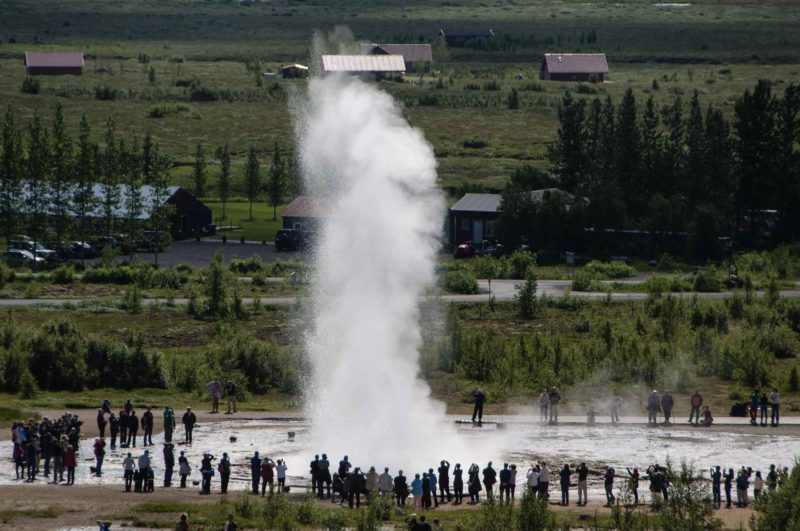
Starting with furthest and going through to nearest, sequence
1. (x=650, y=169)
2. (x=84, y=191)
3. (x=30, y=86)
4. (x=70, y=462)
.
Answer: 1. (x=30, y=86)
2. (x=650, y=169)
3. (x=84, y=191)
4. (x=70, y=462)

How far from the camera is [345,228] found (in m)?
48.4

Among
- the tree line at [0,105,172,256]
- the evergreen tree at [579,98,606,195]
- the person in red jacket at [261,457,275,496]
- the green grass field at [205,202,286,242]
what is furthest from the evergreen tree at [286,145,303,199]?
the person in red jacket at [261,457,275,496]

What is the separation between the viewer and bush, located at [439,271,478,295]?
78312mm

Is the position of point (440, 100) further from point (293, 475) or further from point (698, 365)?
point (293, 475)

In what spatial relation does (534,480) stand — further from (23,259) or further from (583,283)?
(23,259)

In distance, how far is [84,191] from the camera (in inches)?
3615

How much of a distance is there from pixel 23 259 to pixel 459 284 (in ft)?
94.4

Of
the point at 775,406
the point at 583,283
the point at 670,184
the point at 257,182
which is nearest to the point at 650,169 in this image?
the point at 670,184

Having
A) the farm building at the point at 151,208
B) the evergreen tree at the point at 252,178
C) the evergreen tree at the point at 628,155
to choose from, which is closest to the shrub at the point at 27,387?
the farm building at the point at 151,208

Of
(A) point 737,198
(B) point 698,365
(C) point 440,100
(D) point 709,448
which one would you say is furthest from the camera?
(C) point 440,100

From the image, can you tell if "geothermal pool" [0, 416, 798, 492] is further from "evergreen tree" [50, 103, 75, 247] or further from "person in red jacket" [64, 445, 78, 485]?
"evergreen tree" [50, 103, 75, 247]

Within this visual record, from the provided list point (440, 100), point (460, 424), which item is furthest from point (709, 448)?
point (440, 100)

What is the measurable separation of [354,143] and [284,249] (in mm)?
48644

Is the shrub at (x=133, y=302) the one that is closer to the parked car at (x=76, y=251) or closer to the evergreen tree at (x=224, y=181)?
the parked car at (x=76, y=251)
